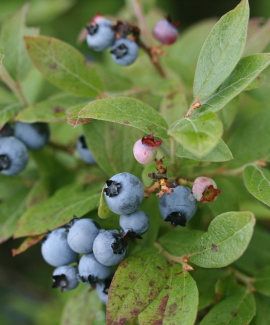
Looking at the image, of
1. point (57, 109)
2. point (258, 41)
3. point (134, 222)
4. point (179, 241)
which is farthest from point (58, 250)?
point (258, 41)

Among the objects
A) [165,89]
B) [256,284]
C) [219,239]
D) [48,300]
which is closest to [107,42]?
[165,89]

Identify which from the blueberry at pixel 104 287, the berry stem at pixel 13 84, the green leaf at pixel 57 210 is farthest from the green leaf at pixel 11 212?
the blueberry at pixel 104 287

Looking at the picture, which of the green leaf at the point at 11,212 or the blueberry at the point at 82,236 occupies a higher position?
the blueberry at the point at 82,236

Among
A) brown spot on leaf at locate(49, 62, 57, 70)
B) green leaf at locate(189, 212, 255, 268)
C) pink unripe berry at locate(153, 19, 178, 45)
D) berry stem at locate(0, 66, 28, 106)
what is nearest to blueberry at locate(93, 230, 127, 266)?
green leaf at locate(189, 212, 255, 268)

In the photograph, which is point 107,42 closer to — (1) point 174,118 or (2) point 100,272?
(1) point 174,118

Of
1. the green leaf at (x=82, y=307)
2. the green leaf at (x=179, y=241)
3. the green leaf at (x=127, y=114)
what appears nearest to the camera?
the green leaf at (x=127, y=114)

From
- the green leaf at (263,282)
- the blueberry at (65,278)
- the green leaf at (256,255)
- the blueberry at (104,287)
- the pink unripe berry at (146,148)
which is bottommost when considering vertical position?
the green leaf at (256,255)

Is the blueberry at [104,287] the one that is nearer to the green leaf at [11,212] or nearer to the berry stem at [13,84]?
the green leaf at [11,212]

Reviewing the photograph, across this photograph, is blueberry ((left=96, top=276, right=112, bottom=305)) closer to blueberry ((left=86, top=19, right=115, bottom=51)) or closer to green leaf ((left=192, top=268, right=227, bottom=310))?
green leaf ((left=192, top=268, right=227, bottom=310))
